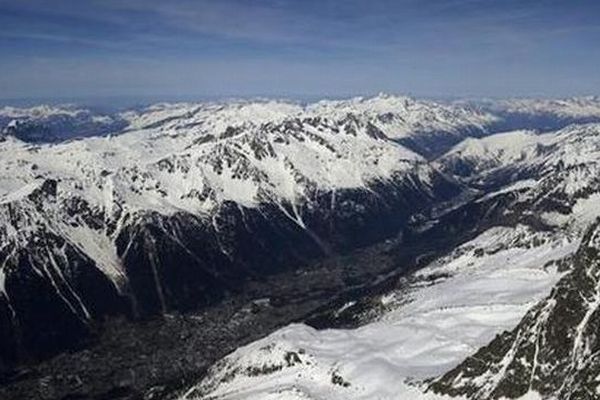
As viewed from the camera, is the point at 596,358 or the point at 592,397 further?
the point at 596,358
